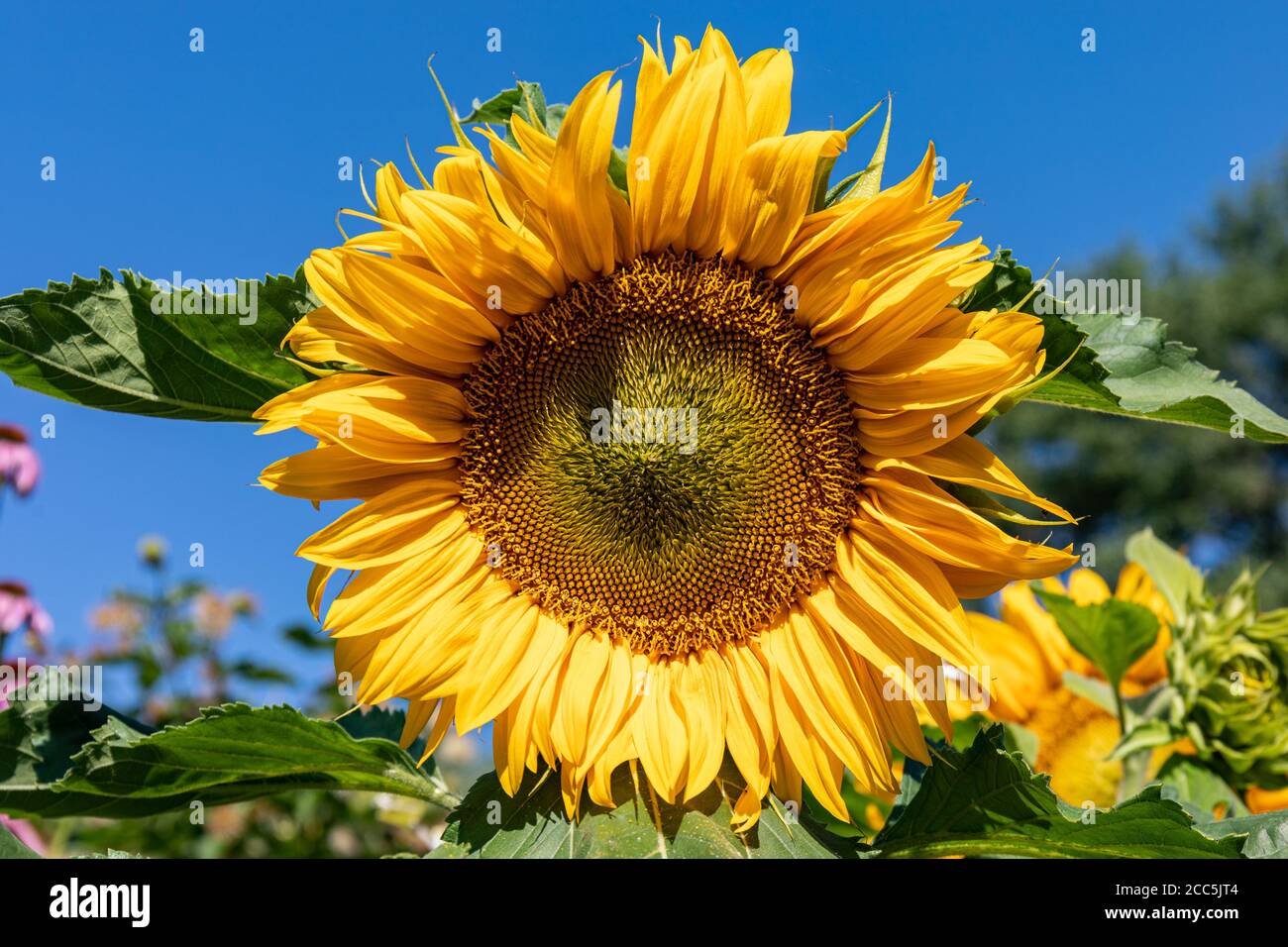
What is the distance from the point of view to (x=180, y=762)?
6.22ft

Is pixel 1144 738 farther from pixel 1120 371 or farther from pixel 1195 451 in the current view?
pixel 1195 451

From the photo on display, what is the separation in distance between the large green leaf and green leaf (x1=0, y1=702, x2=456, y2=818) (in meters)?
1.29

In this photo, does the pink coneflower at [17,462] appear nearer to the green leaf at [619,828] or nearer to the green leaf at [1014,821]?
the green leaf at [619,828]

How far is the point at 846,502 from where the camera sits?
198cm

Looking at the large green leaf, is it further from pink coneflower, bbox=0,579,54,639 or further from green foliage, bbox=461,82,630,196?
pink coneflower, bbox=0,579,54,639

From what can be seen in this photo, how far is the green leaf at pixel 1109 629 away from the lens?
109 inches

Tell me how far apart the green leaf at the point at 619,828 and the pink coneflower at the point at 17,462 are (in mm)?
3209

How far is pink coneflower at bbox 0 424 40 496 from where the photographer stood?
426 centimetres

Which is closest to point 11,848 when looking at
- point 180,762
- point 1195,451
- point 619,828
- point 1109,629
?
point 180,762

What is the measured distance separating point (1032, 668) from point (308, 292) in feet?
7.71

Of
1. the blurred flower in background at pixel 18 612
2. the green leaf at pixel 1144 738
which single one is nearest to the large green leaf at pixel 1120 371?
the green leaf at pixel 1144 738

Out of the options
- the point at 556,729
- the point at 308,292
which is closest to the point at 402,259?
the point at 308,292
